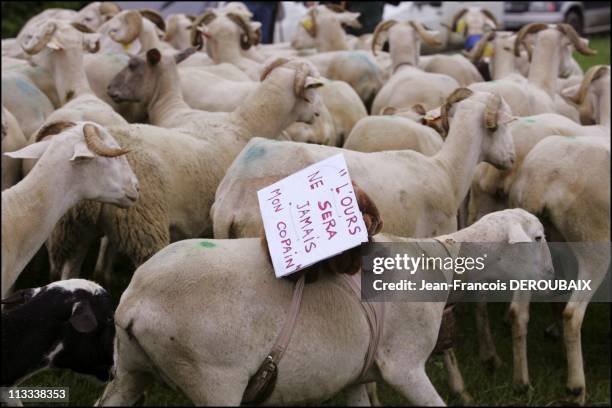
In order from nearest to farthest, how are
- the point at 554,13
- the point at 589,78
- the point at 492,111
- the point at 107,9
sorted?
the point at 492,111 < the point at 589,78 < the point at 107,9 < the point at 554,13

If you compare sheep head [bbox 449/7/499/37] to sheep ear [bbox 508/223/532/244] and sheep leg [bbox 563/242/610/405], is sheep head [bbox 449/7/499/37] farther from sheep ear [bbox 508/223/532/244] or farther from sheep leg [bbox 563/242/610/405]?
sheep ear [bbox 508/223/532/244]

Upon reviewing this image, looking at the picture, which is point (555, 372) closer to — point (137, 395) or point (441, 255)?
point (441, 255)

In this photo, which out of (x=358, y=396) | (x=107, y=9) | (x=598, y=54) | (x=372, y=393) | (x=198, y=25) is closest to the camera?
(x=358, y=396)

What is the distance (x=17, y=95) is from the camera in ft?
20.1

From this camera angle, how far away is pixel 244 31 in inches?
324

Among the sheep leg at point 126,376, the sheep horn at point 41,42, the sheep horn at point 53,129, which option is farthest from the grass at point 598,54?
the sheep leg at point 126,376

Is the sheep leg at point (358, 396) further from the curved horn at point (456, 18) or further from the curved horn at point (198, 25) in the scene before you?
the curved horn at point (456, 18)

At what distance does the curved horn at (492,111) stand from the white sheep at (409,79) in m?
1.46

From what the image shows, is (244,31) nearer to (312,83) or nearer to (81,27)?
(81,27)

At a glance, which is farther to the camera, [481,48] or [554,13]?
[554,13]

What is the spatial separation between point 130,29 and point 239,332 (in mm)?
4822

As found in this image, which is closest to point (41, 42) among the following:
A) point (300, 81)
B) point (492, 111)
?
point (300, 81)

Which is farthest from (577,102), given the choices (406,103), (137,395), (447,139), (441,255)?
(137,395)

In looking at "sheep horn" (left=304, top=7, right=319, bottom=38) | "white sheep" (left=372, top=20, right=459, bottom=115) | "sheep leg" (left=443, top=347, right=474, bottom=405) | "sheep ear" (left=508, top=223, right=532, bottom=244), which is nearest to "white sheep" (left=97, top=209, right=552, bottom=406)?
"sheep ear" (left=508, top=223, right=532, bottom=244)
